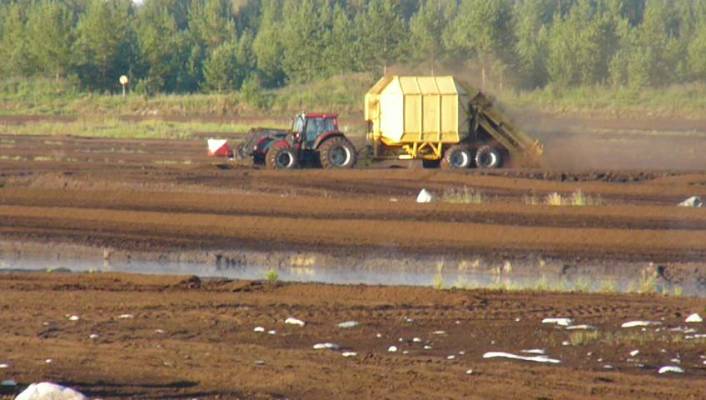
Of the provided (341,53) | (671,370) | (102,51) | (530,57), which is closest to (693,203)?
(671,370)

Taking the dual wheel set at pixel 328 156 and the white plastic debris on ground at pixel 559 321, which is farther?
the dual wheel set at pixel 328 156

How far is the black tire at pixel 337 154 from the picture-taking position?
36750 mm

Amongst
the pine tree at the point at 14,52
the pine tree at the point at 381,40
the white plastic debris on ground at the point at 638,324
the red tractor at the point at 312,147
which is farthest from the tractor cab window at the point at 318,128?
the pine tree at the point at 14,52

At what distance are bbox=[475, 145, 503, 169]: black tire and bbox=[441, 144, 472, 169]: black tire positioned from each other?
32 cm

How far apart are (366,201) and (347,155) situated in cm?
949

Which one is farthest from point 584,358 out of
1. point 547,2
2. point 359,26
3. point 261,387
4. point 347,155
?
point 547,2

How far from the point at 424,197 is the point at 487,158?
9716mm

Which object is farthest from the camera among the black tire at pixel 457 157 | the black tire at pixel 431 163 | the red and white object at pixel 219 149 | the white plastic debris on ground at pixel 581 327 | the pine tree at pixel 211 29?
the pine tree at pixel 211 29

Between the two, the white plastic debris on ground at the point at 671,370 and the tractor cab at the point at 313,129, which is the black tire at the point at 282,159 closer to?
the tractor cab at the point at 313,129

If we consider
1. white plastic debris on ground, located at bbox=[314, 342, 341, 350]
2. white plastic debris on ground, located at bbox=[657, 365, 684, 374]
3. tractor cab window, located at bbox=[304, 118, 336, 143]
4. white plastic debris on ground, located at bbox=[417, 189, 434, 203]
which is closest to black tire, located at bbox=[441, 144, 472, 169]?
tractor cab window, located at bbox=[304, 118, 336, 143]

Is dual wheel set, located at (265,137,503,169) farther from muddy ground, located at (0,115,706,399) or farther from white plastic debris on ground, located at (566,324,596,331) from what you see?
white plastic debris on ground, located at (566,324,596,331)

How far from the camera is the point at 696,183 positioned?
3334 centimetres

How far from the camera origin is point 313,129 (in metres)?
37.3

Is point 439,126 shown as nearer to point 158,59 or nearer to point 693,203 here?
point 693,203
